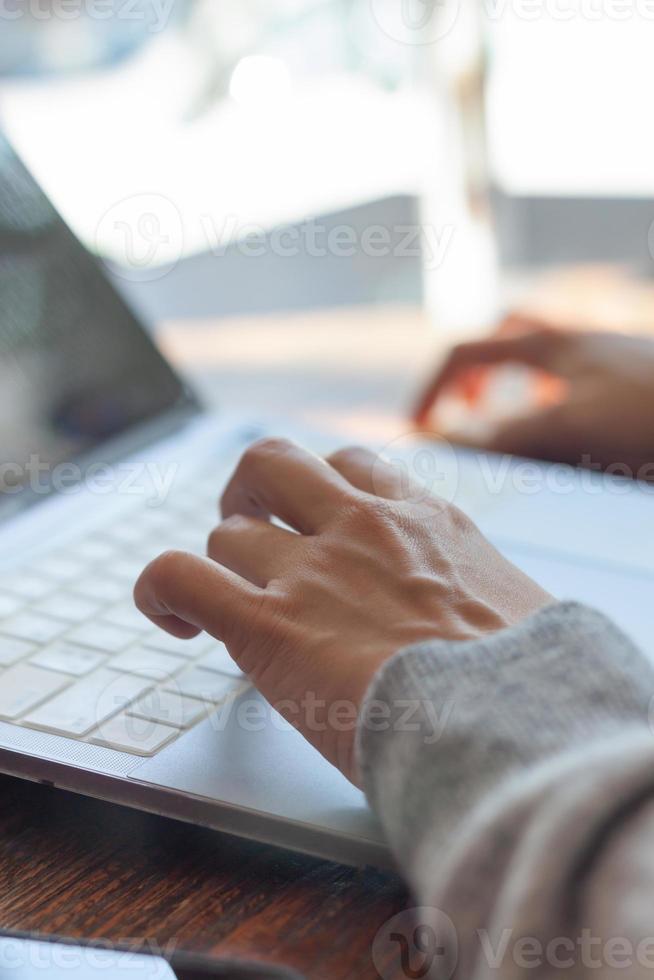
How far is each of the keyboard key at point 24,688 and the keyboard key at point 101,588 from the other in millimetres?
67

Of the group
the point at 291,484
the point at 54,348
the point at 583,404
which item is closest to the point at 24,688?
the point at 291,484

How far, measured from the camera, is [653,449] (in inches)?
28.8

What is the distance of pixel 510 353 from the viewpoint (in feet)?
2.55

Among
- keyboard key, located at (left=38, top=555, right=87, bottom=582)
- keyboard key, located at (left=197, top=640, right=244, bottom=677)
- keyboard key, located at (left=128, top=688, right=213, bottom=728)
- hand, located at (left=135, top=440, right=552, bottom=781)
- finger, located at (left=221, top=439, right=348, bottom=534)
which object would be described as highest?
finger, located at (left=221, top=439, right=348, bottom=534)

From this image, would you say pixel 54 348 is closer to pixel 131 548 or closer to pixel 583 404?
pixel 131 548

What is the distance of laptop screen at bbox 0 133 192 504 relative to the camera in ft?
1.87

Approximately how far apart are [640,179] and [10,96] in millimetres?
852

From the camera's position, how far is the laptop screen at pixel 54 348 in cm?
57

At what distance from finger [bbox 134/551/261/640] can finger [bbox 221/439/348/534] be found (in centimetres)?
5

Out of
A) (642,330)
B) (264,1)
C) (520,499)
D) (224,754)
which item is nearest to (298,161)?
(264,1)

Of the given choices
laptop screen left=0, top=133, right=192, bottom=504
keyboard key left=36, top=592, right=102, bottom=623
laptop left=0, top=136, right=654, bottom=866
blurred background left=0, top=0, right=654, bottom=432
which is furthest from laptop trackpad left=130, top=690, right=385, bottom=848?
blurred background left=0, top=0, right=654, bottom=432

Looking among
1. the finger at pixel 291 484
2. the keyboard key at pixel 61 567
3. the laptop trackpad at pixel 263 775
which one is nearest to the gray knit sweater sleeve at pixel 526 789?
the laptop trackpad at pixel 263 775

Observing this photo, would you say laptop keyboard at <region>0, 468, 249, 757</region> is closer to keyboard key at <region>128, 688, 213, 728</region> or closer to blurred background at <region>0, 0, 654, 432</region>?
keyboard key at <region>128, 688, 213, 728</region>

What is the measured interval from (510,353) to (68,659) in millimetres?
479
